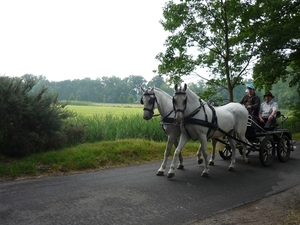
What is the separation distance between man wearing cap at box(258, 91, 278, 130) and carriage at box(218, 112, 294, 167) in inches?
8.9

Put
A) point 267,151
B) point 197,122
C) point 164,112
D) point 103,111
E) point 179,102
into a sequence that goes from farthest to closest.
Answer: point 103,111
point 267,151
point 164,112
point 197,122
point 179,102

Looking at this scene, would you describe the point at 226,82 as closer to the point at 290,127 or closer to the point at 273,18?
the point at 273,18

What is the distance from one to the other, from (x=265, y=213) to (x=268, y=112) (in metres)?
4.97

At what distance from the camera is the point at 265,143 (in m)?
7.74

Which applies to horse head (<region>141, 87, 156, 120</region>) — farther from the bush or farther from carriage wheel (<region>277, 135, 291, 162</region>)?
carriage wheel (<region>277, 135, 291, 162</region>)

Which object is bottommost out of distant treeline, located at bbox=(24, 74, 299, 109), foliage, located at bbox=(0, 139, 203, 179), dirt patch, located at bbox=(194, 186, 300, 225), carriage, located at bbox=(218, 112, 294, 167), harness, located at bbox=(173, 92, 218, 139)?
dirt patch, located at bbox=(194, 186, 300, 225)

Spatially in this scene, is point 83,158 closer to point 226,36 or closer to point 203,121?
point 203,121

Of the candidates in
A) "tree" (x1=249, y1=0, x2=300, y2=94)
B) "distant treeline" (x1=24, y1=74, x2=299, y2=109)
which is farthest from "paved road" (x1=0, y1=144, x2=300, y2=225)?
"distant treeline" (x1=24, y1=74, x2=299, y2=109)

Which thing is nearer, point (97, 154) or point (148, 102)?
point (148, 102)

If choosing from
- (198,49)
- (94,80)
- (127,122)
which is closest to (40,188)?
(127,122)

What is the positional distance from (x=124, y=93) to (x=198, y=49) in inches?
2092

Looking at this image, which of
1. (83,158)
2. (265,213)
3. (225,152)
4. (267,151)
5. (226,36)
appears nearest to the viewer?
(265,213)

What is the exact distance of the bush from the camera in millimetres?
6875

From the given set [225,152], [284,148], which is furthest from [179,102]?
[284,148]
